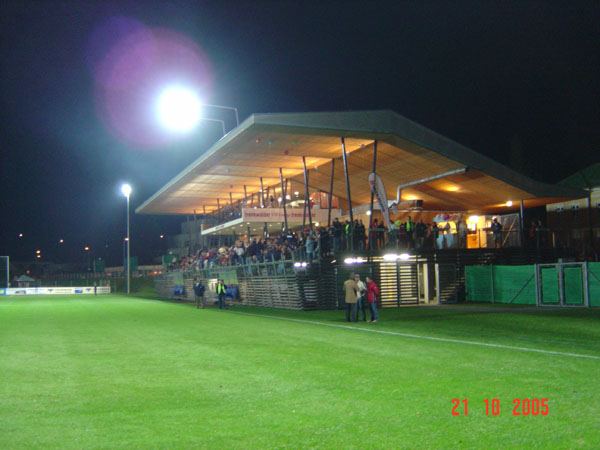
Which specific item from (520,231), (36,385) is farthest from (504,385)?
(520,231)

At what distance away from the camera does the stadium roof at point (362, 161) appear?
27000 mm

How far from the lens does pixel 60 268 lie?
124812mm

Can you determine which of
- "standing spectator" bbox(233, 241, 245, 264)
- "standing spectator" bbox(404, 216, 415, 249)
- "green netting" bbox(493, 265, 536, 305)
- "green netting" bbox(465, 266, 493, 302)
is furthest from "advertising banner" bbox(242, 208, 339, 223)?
"green netting" bbox(493, 265, 536, 305)

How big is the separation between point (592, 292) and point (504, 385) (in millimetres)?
17637

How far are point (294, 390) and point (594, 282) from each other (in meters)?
19.2

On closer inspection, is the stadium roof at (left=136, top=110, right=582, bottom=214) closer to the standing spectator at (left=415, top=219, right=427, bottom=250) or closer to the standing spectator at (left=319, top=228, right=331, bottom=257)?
the standing spectator at (left=415, top=219, right=427, bottom=250)

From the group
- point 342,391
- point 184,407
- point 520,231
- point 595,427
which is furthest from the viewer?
point 520,231

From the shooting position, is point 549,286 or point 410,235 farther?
point 410,235

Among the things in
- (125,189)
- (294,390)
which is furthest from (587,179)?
(125,189)

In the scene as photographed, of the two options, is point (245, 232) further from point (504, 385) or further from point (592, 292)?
point (504, 385)

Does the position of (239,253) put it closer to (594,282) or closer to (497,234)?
(497,234)

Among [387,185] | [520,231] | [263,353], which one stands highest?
[387,185]

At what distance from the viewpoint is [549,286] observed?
86.4ft
